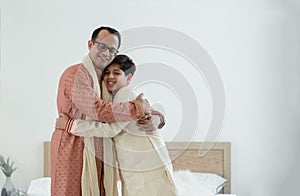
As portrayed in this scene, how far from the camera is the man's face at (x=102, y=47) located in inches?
81.8

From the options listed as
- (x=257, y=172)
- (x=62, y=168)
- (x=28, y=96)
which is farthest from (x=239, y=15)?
(x=62, y=168)

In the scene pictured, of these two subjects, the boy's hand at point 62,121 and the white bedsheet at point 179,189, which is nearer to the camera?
the boy's hand at point 62,121

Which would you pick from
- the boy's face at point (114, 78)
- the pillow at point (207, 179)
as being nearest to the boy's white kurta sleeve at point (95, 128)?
the boy's face at point (114, 78)

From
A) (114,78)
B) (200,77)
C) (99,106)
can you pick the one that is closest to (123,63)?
(114,78)

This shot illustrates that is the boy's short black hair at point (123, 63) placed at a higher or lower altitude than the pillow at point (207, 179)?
higher

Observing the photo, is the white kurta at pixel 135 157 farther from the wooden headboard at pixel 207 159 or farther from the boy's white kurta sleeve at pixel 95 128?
the wooden headboard at pixel 207 159

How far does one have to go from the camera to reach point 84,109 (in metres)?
2.04

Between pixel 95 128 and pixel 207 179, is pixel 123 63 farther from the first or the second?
pixel 207 179

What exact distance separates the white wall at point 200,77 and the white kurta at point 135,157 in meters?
1.90

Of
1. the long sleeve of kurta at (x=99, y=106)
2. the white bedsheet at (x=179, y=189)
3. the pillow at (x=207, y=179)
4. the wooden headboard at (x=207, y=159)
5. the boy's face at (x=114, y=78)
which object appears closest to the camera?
the long sleeve of kurta at (x=99, y=106)

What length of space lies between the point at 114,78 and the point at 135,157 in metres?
0.34

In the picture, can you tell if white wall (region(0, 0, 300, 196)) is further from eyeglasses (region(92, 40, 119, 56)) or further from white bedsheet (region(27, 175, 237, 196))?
eyeglasses (region(92, 40, 119, 56))

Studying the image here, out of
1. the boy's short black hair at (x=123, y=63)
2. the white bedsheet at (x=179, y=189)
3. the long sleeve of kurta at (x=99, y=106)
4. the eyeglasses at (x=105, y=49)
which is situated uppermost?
the eyeglasses at (x=105, y=49)

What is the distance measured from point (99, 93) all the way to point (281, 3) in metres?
2.38
